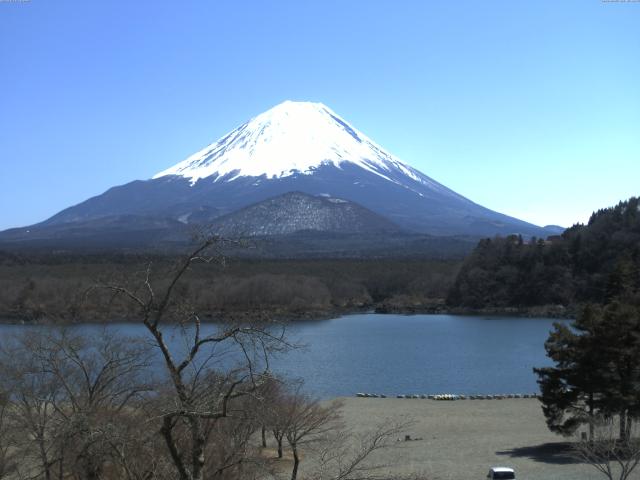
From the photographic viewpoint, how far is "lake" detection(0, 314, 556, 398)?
2334 cm

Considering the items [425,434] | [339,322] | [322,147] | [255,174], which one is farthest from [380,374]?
[322,147]

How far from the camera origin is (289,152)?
528 ft

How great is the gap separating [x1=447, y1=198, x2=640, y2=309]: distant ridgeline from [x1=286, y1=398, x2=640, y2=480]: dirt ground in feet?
106

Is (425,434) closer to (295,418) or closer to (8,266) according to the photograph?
(295,418)

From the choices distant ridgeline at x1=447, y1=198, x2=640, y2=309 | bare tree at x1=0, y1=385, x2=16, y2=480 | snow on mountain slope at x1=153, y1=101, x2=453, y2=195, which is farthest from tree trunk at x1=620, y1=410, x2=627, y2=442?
snow on mountain slope at x1=153, y1=101, x2=453, y2=195

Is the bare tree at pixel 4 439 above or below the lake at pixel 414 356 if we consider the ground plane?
above

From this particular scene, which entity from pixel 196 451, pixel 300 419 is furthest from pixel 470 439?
pixel 196 451

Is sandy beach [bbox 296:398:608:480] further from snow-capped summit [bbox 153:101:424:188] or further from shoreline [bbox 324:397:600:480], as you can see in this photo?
snow-capped summit [bbox 153:101:424:188]

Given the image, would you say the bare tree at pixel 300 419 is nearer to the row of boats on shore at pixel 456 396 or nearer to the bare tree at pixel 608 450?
the bare tree at pixel 608 450

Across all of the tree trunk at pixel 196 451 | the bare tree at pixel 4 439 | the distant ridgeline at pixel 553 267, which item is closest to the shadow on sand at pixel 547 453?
the bare tree at pixel 4 439

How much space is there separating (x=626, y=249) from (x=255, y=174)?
364 ft

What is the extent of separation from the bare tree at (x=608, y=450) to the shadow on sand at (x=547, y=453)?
615 millimetres

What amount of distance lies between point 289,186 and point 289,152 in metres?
15.9

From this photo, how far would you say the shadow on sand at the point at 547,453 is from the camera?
42.2 feet
